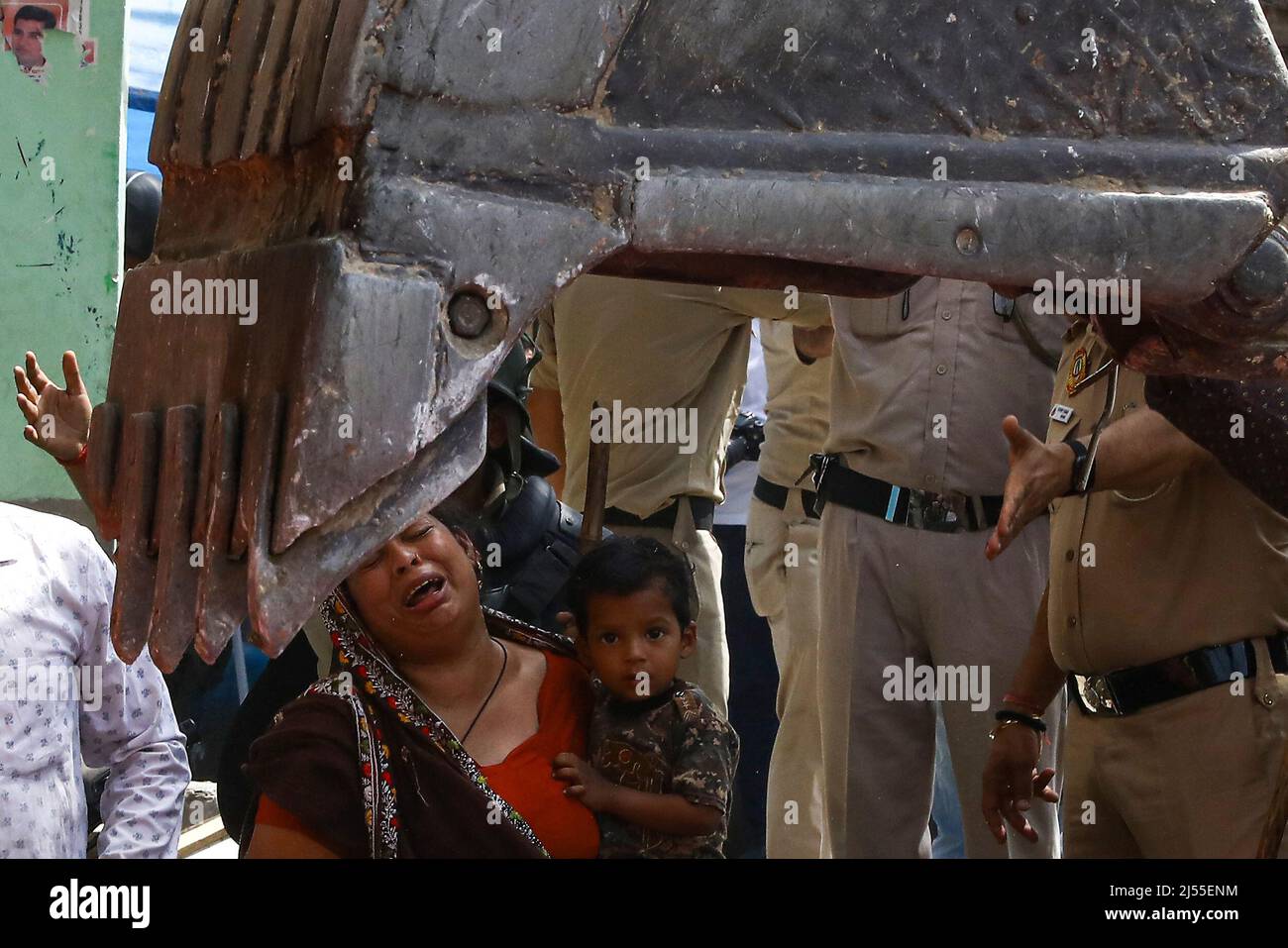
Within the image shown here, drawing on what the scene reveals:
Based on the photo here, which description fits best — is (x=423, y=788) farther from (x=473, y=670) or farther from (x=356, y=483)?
(x=356, y=483)

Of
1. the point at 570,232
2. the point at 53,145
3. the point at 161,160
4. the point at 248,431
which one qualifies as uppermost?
the point at 53,145

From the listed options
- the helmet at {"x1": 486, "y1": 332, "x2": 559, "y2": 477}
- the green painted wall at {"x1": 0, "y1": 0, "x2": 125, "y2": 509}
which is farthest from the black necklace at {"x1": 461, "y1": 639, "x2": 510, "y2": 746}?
the green painted wall at {"x1": 0, "y1": 0, "x2": 125, "y2": 509}

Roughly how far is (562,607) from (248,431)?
2142 millimetres

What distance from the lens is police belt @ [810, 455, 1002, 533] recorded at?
3.13 m

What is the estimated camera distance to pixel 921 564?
3.13 meters

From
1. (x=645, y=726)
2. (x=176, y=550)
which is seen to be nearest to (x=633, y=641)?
(x=645, y=726)

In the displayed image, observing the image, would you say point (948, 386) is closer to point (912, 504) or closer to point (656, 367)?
point (912, 504)

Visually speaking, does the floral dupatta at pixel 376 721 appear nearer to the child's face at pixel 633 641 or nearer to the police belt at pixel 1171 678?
the child's face at pixel 633 641

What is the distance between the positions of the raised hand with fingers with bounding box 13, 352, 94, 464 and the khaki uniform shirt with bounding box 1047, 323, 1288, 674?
62.0 inches

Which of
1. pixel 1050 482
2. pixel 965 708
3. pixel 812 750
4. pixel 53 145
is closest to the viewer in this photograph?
pixel 1050 482

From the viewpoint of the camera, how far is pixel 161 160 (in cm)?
124

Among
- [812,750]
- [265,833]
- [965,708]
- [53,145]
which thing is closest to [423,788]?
[265,833]

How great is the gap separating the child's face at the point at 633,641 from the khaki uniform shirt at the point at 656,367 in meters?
0.77

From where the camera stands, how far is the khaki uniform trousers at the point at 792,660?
3703mm
